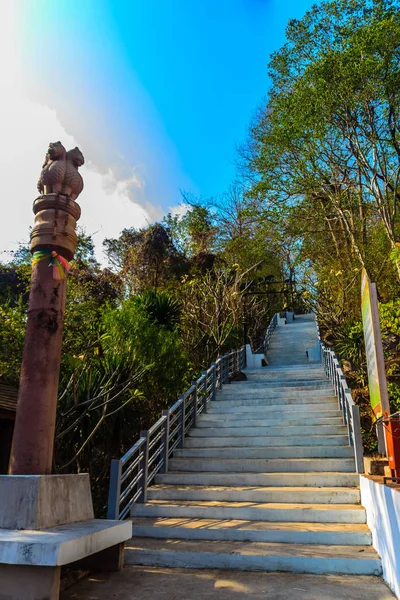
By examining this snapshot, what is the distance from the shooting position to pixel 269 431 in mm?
7430

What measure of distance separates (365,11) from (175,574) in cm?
1309

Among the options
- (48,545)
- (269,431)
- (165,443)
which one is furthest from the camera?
(269,431)

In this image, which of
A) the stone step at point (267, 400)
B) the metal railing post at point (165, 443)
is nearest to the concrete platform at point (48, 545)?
Answer: the metal railing post at point (165, 443)

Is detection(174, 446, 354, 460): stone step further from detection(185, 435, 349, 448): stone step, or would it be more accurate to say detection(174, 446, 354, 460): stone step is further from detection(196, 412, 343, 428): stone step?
detection(196, 412, 343, 428): stone step

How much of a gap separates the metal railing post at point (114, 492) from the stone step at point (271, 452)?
2.23 meters

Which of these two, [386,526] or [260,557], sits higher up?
[386,526]

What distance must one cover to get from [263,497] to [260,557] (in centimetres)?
148

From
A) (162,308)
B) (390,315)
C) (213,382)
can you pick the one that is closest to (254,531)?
(213,382)

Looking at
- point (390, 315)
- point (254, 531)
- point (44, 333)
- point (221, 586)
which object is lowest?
point (221, 586)

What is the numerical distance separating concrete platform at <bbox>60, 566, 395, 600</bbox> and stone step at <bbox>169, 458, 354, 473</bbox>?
93.9 inches

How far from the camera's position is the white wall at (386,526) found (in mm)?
3336

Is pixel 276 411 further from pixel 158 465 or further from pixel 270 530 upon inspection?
pixel 270 530

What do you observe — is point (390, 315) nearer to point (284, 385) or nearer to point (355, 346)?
point (355, 346)

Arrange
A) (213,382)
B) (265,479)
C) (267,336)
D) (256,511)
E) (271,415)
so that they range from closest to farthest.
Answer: (256,511) < (265,479) < (271,415) < (213,382) < (267,336)
